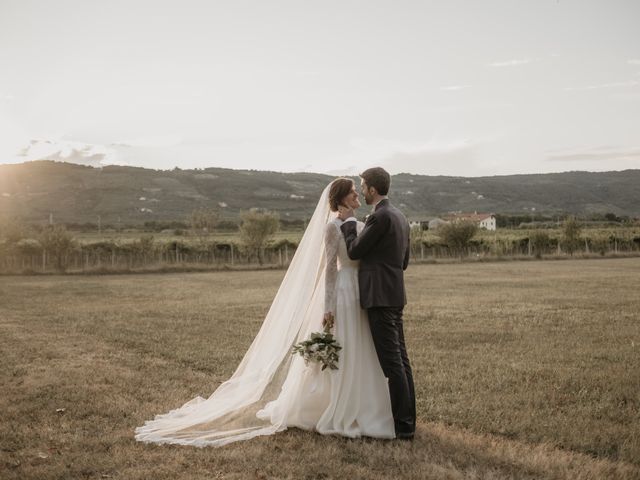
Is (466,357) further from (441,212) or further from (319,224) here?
(441,212)

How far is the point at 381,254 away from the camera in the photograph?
5965mm

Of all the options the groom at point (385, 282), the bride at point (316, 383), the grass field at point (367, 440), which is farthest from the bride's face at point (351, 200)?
the grass field at point (367, 440)

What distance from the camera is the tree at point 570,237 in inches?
1960

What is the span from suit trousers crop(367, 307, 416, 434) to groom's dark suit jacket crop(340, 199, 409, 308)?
16 centimetres

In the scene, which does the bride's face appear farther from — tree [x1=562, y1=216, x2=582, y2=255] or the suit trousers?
tree [x1=562, y1=216, x2=582, y2=255]

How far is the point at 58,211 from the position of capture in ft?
345

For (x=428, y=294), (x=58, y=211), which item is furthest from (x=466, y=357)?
(x=58, y=211)

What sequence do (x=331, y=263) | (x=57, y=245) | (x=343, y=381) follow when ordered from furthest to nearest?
(x=57, y=245) < (x=331, y=263) < (x=343, y=381)

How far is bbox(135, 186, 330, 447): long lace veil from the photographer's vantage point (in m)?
6.22

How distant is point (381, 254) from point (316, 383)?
1524 mm

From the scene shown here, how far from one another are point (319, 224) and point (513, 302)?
43.2 feet

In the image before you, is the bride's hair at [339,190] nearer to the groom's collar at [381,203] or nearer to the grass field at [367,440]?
the groom's collar at [381,203]

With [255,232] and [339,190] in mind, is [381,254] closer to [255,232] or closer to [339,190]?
[339,190]

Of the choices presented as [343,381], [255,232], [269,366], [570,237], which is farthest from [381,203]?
[570,237]
